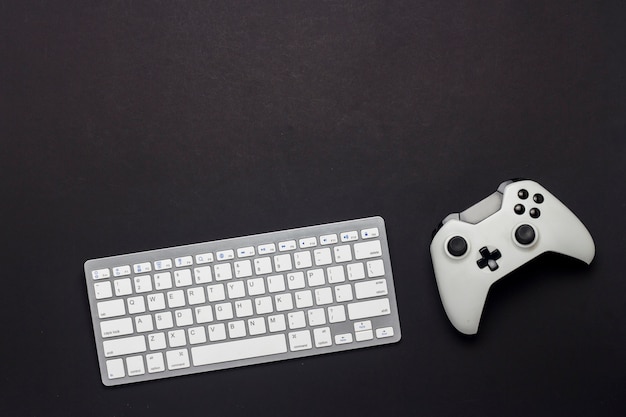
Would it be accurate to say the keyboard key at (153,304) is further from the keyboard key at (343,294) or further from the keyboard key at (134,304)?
the keyboard key at (343,294)

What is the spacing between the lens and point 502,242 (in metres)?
1.23

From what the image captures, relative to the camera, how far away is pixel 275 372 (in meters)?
1.29

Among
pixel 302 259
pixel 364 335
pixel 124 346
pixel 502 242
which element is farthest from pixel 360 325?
pixel 124 346

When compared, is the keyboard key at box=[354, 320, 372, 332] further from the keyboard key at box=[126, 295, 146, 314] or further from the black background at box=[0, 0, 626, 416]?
the keyboard key at box=[126, 295, 146, 314]

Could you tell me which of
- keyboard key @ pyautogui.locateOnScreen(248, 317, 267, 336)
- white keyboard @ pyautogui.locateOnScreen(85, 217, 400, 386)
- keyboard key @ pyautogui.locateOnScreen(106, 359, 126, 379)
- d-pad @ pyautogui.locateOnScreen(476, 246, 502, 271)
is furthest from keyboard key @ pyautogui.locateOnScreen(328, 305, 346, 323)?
keyboard key @ pyautogui.locateOnScreen(106, 359, 126, 379)

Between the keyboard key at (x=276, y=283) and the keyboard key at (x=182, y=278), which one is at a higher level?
the keyboard key at (x=182, y=278)

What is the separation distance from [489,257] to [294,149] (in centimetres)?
34

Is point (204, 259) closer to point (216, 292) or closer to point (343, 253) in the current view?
point (216, 292)

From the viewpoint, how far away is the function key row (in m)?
1.28

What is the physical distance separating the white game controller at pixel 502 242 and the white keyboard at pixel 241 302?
102mm

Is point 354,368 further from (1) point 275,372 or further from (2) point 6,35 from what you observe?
(2) point 6,35

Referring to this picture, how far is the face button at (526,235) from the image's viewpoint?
3.99ft

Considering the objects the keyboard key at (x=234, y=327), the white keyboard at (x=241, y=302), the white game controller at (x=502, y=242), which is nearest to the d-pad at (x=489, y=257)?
the white game controller at (x=502, y=242)

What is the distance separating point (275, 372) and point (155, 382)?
185 mm
